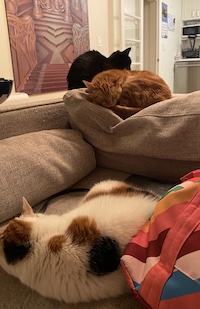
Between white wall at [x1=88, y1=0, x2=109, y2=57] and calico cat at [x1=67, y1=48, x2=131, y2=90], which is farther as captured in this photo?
white wall at [x1=88, y1=0, x2=109, y2=57]

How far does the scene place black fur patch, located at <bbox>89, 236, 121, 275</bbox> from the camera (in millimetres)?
469

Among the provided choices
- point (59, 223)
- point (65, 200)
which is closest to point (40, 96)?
point (65, 200)

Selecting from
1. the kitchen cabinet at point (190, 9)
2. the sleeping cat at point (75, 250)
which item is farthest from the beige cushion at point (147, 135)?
the kitchen cabinet at point (190, 9)

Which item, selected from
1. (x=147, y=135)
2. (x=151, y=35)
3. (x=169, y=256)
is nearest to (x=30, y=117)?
(x=147, y=135)

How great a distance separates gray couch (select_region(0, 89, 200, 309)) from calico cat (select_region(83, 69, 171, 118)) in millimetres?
92

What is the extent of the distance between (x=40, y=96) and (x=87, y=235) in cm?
247

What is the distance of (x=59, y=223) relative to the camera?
1.81ft

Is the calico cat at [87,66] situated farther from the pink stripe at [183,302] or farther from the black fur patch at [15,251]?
the pink stripe at [183,302]

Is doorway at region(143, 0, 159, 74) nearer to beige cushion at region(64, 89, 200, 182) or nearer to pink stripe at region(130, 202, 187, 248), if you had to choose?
beige cushion at region(64, 89, 200, 182)

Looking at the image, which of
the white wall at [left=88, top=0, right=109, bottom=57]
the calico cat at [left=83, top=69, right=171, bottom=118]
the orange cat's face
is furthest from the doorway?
the orange cat's face

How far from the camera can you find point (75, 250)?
483 mm

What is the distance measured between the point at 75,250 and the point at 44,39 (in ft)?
8.55

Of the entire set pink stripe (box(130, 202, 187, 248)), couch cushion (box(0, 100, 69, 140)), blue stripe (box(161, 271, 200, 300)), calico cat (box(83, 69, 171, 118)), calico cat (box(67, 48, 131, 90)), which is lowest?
blue stripe (box(161, 271, 200, 300))

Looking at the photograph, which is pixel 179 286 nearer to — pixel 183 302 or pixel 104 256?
pixel 183 302
